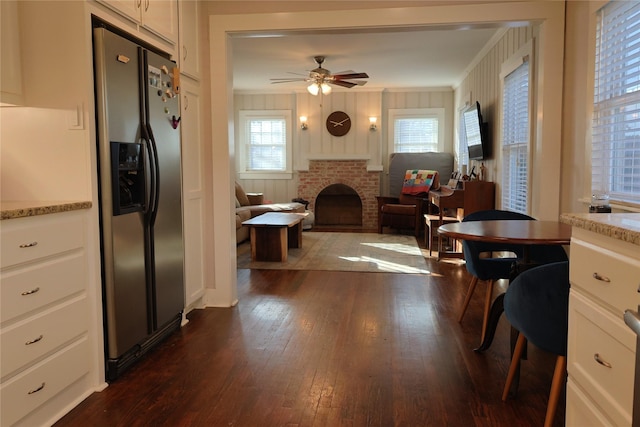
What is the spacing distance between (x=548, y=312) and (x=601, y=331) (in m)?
0.43

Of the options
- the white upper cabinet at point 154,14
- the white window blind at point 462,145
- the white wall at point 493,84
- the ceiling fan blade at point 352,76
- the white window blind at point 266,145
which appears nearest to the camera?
the white upper cabinet at point 154,14

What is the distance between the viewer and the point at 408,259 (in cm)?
552

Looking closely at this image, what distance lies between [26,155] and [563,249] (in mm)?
2936

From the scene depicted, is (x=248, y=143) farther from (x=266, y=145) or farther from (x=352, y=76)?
(x=352, y=76)

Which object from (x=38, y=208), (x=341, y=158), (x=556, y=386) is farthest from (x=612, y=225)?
(x=341, y=158)

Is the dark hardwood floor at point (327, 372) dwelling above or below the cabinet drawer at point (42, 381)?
below

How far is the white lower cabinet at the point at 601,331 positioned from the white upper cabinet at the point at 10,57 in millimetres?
2333

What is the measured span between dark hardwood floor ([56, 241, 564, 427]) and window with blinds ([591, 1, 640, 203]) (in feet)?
3.46

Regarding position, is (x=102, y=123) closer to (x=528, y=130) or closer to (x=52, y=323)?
(x=52, y=323)

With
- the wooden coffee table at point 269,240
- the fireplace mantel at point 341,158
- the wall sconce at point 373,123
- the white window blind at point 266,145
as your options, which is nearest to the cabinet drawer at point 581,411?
the wooden coffee table at point 269,240

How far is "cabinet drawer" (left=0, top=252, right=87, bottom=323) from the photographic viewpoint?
1739 millimetres

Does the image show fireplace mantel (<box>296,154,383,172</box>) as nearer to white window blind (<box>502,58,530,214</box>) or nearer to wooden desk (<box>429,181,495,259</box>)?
wooden desk (<box>429,181,495,259</box>)

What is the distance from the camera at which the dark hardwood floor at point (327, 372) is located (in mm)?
2031

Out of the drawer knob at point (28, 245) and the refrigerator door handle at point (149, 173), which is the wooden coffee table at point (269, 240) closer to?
the refrigerator door handle at point (149, 173)
